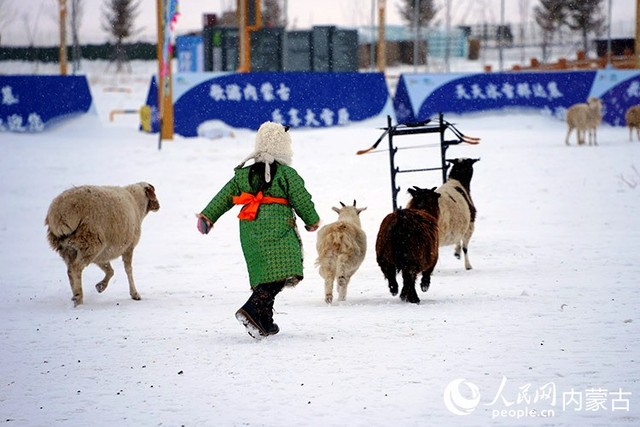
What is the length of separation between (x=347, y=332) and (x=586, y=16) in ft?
163

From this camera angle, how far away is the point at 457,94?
2700 centimetres

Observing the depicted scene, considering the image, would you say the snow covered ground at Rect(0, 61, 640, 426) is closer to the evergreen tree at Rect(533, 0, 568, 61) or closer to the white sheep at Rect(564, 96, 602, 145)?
the white sheep at Rect(564, 96, 602, 145)

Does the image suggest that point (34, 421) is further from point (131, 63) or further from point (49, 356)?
point (131, 63)

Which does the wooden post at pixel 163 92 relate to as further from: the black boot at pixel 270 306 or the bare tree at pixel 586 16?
the bare tree at pixel 586 16

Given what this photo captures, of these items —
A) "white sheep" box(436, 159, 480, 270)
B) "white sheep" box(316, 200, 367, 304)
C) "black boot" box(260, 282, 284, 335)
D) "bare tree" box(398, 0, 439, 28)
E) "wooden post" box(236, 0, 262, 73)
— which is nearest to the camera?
"black boot" box(260, 282, 284, 335)

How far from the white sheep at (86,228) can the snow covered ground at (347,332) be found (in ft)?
1.33

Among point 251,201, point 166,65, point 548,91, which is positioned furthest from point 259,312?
point 548,91

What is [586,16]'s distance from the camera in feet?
174

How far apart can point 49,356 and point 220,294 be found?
297 cm

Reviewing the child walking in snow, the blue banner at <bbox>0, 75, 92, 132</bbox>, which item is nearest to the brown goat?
the child walking in snow

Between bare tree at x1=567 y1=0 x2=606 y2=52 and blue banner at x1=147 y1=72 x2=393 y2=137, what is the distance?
1156 inches

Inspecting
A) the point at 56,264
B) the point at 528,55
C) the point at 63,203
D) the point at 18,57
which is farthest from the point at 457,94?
the point at 18,57

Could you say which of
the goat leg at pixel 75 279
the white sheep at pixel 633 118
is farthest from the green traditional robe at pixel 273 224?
the white sheep at pixel 633 118

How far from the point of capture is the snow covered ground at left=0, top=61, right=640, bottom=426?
194 inches
